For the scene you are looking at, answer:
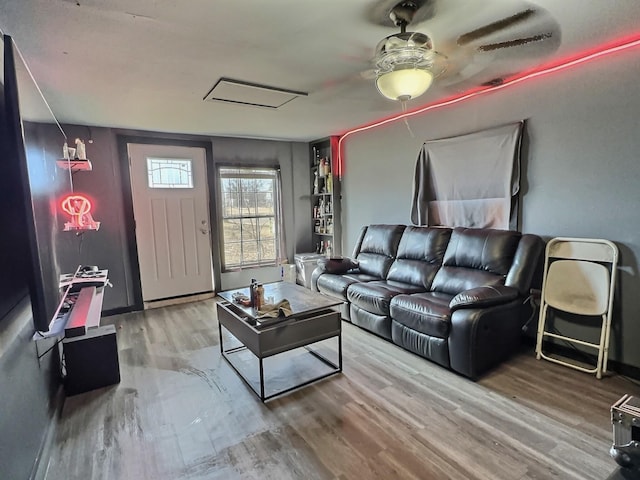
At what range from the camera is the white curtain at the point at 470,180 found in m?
2.93

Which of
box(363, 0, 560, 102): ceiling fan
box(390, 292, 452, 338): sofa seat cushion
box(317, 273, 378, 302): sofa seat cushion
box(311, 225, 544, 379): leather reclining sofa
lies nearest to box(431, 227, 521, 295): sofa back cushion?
box(311, 225, 544, 379): leather reclining sofa

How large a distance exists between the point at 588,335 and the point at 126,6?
3.58 m

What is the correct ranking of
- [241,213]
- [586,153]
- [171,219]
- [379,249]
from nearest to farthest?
1. [586,153]
2. [379,249]
3. [171,219]
4. [241,213]

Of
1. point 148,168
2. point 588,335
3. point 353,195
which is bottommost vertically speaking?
point 588,335

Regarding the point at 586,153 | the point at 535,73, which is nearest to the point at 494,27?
the point at 535,73

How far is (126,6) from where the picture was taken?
1.55m

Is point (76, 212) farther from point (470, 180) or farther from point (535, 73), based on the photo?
point (535, 73)

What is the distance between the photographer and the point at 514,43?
6.92ft

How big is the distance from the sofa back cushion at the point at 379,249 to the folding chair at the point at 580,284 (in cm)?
146

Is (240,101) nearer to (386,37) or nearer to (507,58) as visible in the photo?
(386,37)

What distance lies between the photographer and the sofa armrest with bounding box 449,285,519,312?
2342 mm

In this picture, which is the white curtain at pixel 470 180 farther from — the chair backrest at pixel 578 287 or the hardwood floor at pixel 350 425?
the hardwood floor at pixel 350 425

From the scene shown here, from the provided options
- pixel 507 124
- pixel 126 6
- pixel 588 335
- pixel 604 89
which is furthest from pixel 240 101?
pixel 588 335

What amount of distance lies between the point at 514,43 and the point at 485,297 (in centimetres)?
165
